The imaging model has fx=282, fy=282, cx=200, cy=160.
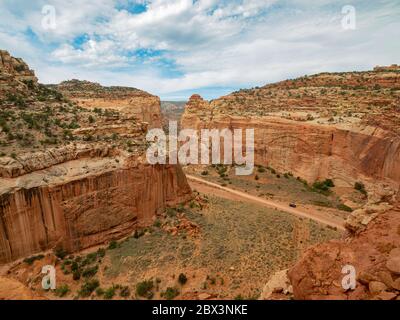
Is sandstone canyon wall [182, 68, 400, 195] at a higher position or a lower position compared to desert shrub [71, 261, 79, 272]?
higher

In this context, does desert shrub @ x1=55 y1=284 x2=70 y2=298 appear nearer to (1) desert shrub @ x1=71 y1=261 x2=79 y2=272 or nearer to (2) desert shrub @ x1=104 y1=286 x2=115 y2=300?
(1) desert shrub @ x1=71 y1=261 x2=79 y2=272

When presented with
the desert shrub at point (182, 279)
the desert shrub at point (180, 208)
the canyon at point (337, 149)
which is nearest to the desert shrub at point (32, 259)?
the desert shrub at point (182, 279)

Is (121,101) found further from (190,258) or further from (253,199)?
(190,258)

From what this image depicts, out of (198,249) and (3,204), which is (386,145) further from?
(3,204)

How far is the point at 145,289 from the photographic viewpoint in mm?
14594

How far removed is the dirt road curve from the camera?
24.7m

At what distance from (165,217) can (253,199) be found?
40.1 ft

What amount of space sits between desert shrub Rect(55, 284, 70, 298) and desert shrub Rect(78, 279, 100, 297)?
0.72 metres

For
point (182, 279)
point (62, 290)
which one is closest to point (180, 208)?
point (182, 279)

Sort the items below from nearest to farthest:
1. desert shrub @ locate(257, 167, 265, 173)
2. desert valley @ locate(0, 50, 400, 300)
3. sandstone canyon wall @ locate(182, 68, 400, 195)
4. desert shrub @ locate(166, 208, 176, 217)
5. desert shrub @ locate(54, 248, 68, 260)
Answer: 1. desert valley @ locate(0, 50, 400, 300)
2. desert shrub @ locate(54, 248, 68, 260)
3. desert shrub @ locate(166, 208, 176, 217)
4. sandstone canyon wall @ locate(182, 68, 400, 195)
5. desert shrub @ locate(257, 167, 265, 173)

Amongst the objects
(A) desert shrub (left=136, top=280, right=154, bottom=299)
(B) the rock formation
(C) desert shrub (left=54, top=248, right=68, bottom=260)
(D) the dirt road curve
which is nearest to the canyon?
(D) the dirt road curve

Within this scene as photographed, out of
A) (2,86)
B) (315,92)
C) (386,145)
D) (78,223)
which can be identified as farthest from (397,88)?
(2,86)

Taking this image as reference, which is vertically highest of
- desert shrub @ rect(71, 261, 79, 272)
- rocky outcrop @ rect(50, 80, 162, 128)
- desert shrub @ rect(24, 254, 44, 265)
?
rocky outcrop @ rect(50, 80, 162, 128)
